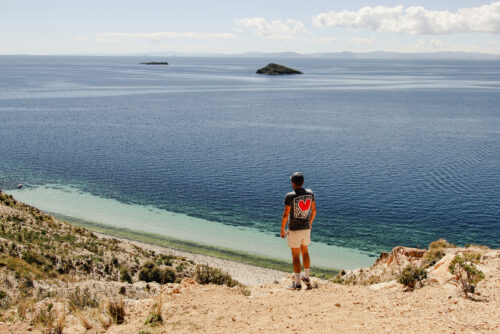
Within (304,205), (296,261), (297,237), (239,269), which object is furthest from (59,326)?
(239,269)

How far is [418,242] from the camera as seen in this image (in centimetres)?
3325

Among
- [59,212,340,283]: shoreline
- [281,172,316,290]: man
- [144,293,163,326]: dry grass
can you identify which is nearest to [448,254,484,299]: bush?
[281,172,316,290]: man

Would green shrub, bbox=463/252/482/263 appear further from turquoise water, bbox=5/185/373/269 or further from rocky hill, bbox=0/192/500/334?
turquoise water, bbox=5/185/373/269

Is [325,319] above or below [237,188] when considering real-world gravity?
above

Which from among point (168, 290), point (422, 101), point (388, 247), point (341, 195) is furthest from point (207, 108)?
point (168, 290)

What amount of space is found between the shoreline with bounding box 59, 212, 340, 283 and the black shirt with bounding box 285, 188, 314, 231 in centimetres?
1784

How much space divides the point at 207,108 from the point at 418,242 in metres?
80.7

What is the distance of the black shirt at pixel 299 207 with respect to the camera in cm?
1099

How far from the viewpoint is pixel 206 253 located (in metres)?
32.9

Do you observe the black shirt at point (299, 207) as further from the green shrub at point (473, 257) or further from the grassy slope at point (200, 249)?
the grassy slope at point (200, 249)

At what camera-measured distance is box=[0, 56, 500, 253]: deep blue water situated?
3866 cm

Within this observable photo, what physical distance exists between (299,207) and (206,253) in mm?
23042

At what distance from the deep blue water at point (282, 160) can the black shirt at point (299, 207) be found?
23579mm

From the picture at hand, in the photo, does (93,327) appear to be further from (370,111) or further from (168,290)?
(370,111)
